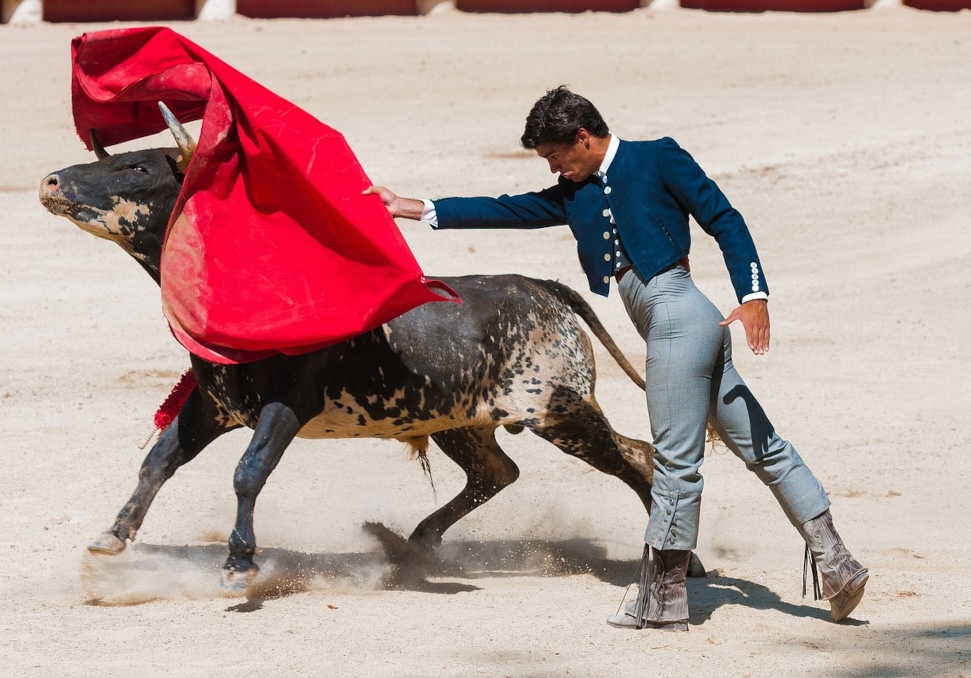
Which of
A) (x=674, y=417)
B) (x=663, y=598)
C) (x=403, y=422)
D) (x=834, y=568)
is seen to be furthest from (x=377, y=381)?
(x=834, y=568)

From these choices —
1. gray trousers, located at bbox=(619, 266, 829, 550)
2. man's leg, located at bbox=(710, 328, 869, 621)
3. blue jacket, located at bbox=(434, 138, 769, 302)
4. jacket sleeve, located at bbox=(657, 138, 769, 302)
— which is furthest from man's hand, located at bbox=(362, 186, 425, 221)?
man's leg, located at bbox=(710, 328, 869, 621)

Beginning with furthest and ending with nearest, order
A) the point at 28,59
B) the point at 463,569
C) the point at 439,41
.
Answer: the point at 439,41 < the point at 28,59 < the point at 463,569

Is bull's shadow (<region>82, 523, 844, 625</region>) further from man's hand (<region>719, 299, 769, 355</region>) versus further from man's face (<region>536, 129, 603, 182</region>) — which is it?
man's face (<region>536, 129, 603, 182</region>)

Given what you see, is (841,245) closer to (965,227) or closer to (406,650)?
(965,227)

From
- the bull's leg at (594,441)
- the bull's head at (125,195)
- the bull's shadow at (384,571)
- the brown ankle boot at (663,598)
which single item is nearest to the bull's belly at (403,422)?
the bull's leg at (594,441)

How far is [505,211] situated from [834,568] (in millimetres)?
1728

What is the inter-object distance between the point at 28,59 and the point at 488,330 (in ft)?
43.4

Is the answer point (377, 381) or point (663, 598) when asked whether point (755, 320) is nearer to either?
point (663, 598)

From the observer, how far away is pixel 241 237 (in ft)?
19.1

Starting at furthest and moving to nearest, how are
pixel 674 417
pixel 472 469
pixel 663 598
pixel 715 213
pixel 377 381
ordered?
pixel 472 469 < pixel 377 381 < pixel 663 598 < pixel 674 417 < pixel 715 213

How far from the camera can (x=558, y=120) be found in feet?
17.6

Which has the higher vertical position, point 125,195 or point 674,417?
point 125,195

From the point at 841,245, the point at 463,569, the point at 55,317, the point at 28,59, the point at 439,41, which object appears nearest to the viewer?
the point at 463,569

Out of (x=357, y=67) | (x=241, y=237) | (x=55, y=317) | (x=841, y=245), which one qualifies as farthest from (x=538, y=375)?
(x=357, y=67)
